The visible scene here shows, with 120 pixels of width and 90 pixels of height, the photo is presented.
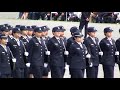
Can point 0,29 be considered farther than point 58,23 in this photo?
No

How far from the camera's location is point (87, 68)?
38.4 ft

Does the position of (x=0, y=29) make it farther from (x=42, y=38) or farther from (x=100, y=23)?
(x=100, y=23)

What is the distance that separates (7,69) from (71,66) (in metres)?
1.22

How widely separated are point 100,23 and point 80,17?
59 cm
